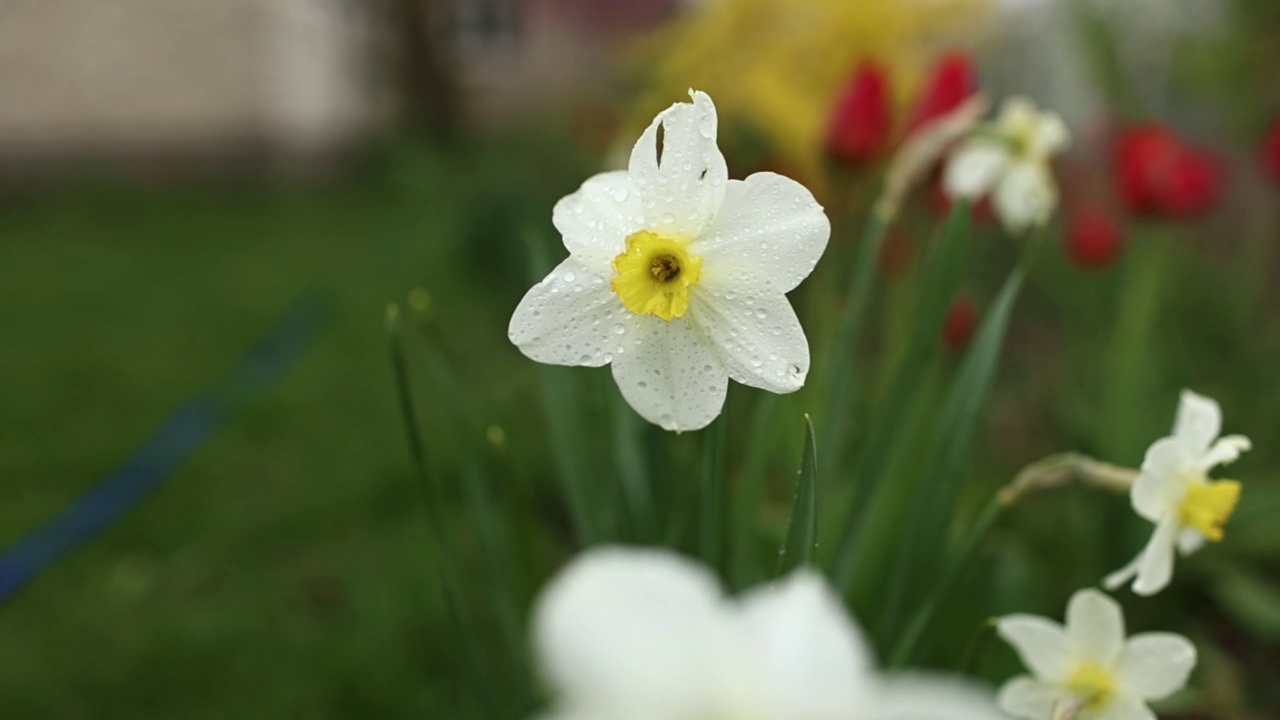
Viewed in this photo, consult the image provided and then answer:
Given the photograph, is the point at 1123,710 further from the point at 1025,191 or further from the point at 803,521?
the point at 1025,191

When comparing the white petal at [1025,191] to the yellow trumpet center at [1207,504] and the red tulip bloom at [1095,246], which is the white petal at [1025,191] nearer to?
the yellow trumpet center at [1207,504]

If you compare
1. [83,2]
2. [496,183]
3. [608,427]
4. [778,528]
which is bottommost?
[778,528]

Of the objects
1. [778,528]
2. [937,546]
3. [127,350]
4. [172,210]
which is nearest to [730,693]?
[937,546]

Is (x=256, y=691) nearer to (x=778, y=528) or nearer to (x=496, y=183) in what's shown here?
(x=778, y=528)

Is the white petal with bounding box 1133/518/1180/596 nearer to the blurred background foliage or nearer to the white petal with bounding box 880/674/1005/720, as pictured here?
the blurred background foliage

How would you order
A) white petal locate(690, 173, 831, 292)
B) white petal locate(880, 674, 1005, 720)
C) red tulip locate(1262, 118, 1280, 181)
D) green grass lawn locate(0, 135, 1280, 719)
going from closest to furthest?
white petal locate(880, 674, 1005, 720), white petal locate(690, 173, 831, 292), green grass lawn locate(0, 135, 1280, 719), red tulip locate(1262, 118, 1280, 181)

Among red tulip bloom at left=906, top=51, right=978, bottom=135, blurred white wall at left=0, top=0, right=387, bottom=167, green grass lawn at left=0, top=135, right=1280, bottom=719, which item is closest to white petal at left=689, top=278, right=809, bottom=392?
green grass lawn at left=0, top=135, right=1280, bottom=719
